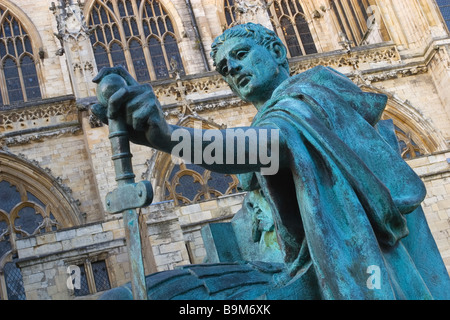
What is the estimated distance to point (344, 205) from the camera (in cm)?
176

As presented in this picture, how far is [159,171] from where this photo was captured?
15.0 meters

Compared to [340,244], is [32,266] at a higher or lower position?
higher

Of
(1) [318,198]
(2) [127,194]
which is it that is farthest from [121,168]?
(1) [318,198]

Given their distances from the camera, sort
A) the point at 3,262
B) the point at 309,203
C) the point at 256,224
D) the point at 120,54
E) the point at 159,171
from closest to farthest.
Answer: the point at 309,203 → the point at 256,224 → the point at 3,262 → the point at 159,171 → the point at 120,54

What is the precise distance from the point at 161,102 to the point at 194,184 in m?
2.28

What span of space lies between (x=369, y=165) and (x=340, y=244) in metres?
0.37

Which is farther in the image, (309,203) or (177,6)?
(177,6)

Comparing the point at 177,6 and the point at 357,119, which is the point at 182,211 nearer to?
the point at 357,119

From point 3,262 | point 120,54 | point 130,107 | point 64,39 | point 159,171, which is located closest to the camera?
point 130,107

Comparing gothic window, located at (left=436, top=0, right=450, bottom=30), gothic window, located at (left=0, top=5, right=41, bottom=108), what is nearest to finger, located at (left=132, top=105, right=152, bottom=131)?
gothic window, located at (left=0, top=5, right=41, bottom=108)

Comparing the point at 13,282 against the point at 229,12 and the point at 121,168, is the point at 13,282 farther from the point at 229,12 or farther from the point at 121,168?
the point at 121,168

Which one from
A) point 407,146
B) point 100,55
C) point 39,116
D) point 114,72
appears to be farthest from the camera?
point 100,55

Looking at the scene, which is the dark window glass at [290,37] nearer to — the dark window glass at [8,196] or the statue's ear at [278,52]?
the dark window glass at [8,196]
